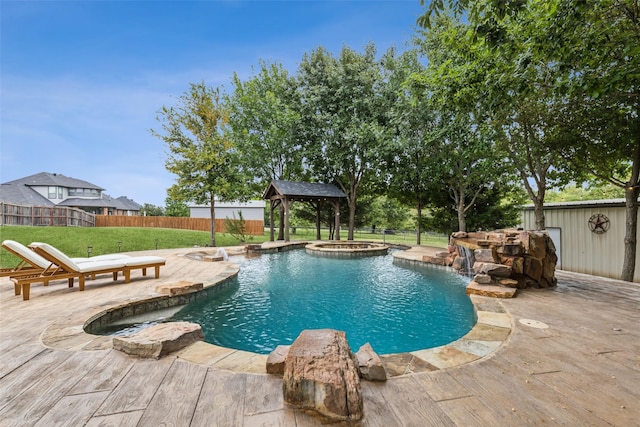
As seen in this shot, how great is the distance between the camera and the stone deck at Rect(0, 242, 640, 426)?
1.80 m

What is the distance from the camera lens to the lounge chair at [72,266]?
4594mm

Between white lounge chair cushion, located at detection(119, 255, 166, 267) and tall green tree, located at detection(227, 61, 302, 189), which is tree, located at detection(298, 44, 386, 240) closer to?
tall green tree, located at detection(227, 61, 302, 189)

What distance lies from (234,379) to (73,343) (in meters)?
2.03

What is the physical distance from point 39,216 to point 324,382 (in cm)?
2672

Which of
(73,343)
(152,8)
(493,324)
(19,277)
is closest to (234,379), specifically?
(73,343)

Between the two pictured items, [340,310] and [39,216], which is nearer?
[340,310]

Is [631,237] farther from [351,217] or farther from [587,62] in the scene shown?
[351,217]

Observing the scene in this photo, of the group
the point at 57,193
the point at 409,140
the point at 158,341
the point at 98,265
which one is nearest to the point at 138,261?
the point at 98,265

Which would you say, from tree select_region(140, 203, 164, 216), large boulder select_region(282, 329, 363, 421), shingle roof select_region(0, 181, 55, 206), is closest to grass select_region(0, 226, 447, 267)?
large boulder select_region(282, 329, 363, 421)

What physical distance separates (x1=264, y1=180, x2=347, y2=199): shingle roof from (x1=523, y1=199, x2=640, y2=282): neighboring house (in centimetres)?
1038

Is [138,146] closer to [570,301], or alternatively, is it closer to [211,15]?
[211,15]

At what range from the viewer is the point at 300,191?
640 inches

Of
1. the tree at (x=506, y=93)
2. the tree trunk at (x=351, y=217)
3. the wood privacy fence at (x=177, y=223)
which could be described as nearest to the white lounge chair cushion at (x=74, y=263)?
the tree at (x=506, y=93)

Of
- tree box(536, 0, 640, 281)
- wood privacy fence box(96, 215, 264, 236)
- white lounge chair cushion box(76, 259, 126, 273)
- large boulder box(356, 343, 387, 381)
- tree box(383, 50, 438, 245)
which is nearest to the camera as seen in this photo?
large boulder box(356, 343, 387, 381)
